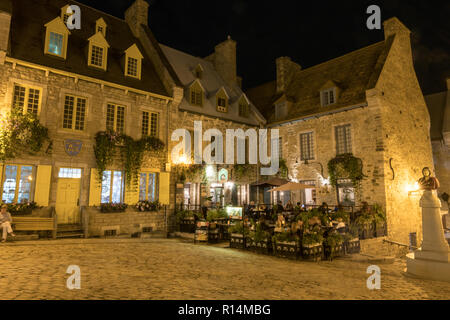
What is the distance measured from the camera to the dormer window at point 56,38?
484 inches

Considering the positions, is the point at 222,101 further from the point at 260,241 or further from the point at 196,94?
the point at 260,241

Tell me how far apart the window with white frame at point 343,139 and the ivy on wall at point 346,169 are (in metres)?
0.41

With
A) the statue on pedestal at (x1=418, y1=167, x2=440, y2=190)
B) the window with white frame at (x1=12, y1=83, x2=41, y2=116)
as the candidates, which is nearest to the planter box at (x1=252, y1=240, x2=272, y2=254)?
the statue on pedestal at (x1=418, y1=167, x2=440, y2=190)

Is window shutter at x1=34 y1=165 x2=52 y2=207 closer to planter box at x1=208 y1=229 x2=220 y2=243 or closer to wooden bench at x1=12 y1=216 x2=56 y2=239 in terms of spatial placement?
wooden bench at x1=12 y1=216 x2=56 y2=239

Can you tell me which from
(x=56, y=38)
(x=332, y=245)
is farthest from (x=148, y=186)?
Result: (x=332, y=245)

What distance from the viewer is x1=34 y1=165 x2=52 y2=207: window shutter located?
11.1m

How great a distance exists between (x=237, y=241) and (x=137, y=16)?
46.0 ft

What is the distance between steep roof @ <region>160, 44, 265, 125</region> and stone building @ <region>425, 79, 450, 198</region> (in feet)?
42.5

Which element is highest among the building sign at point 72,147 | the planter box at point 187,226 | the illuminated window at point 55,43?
the illuminated window at point 55,43

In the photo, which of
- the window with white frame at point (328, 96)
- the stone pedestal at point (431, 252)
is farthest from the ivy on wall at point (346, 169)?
the stone pedestal at point (431, 252)

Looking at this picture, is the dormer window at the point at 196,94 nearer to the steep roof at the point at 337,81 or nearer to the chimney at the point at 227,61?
the chimney at the point at 227,61

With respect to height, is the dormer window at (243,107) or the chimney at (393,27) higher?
the chimney at (393,27)

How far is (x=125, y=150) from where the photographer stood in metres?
13.4
